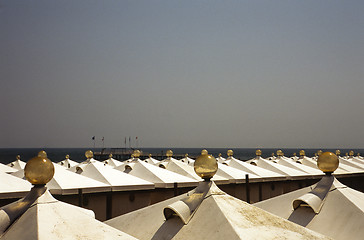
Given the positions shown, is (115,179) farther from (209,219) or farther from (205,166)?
(209,219)

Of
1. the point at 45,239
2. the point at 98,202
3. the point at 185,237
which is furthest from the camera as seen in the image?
the point at 98,202

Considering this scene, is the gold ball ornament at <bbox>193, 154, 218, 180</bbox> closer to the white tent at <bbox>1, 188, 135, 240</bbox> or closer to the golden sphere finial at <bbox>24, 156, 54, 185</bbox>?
the white tent at <bbox>1, 188, 135, 240</bbox>

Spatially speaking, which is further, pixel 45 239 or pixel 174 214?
pixel 174 214

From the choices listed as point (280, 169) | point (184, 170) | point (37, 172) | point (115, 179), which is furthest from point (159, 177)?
point (37, 172)

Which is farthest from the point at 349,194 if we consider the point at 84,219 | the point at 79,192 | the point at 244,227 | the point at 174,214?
the point at 79,192

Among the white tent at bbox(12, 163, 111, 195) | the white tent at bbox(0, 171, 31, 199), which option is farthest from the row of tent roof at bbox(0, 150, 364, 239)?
the white tent at bbox(12, 163, 111, 195)

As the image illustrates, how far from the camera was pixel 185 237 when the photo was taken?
3945mm

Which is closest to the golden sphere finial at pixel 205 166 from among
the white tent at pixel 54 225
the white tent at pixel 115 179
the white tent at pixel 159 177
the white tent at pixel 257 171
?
the white tent at pixel 54 225

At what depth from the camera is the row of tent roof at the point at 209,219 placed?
3.24m

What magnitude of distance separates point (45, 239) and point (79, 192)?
19.2 ft

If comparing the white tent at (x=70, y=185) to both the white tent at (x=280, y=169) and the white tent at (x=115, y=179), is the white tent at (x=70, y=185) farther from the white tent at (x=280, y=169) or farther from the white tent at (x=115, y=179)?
the white tent at (x=280, y=169)

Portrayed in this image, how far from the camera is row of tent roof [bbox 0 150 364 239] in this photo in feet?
10.6

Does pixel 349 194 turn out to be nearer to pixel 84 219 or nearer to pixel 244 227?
pixel 244 227

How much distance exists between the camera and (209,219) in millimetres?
4020
